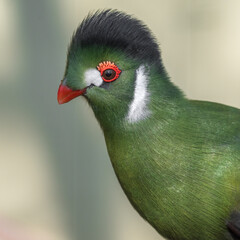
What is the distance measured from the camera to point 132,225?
10.8ft

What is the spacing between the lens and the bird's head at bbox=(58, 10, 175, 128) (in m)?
1.64

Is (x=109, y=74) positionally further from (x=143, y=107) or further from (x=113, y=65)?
(x=143, y=107)

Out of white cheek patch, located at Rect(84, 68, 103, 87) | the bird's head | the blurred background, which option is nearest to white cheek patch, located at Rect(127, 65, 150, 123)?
the bird's head

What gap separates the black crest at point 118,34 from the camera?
1.63 meters

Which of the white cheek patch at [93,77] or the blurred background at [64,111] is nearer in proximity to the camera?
the white cheek patch at [93,77]

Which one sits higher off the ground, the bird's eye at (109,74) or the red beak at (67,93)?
the bird's eye at (109,74)

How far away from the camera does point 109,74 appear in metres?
A: 1.64

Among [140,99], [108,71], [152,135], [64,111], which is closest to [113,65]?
[108,71]

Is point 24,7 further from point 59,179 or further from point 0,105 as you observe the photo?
point 59,179

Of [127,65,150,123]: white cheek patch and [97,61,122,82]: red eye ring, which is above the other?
[97,61,122,82]: red eye ring

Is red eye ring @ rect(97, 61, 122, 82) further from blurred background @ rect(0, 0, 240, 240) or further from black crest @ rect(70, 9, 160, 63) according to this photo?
blurred background @ rect(0, 0, 240, 240)

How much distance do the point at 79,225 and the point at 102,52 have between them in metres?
1.87

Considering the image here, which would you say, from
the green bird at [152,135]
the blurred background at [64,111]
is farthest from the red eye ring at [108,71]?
the blurred background at [64,111]

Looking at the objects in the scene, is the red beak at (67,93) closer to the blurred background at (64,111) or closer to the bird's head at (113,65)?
the bird's head at (113,65)
